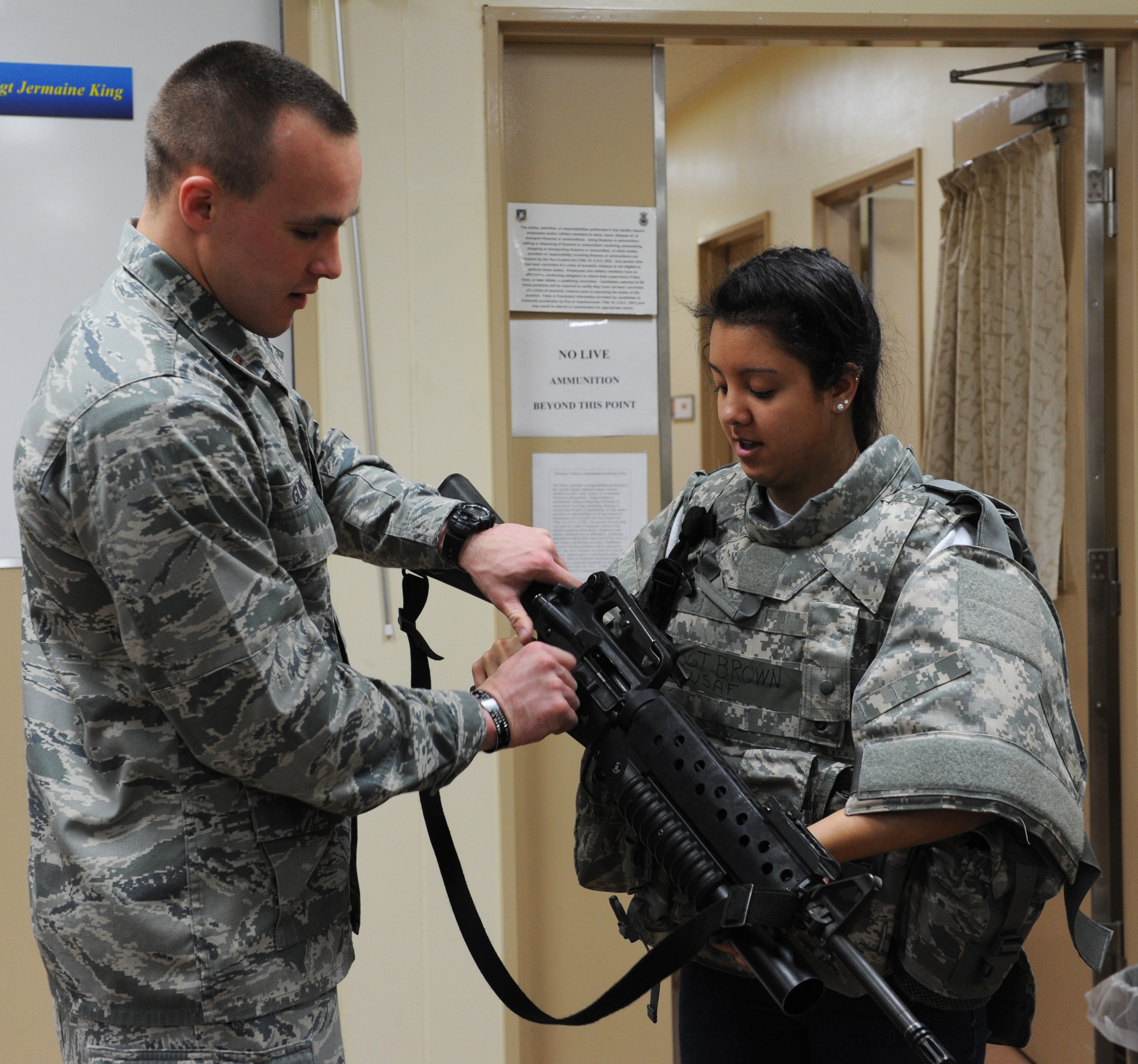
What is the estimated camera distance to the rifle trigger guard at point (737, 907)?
100cm

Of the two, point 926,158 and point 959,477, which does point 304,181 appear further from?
point 926,158

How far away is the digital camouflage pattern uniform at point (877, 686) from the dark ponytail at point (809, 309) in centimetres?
12

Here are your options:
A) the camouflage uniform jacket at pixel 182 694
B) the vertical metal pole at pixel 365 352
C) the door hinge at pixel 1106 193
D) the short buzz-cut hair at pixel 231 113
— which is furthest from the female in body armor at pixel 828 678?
the door hinge at pixel 1106 193

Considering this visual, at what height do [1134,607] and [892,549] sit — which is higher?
[892,549]

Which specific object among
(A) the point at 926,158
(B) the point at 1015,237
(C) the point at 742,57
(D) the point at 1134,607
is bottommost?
(D) the point at 1134,607

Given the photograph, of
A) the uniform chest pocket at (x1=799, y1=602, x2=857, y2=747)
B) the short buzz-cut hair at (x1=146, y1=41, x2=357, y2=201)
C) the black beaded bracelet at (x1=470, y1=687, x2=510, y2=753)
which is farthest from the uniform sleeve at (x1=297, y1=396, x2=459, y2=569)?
the uniform chest pocket at (x1=799, y1=602, x2=857, y2=747)

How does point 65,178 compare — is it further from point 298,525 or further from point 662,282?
point 298,525

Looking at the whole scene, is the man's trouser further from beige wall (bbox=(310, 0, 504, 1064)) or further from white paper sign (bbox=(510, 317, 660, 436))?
white paper sign (bbox=(510, 317, 660, 436))

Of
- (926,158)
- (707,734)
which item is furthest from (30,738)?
(926,158)

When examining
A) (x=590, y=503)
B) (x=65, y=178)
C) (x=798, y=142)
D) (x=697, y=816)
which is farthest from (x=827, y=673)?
(x=798, y=142)

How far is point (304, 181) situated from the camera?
104 centimetres

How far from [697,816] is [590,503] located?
3.84ft

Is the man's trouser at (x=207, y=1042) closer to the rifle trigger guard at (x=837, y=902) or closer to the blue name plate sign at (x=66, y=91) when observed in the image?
the rifle trigger guard at (x=837, y=902)

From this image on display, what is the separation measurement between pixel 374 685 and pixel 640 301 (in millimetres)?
1336
